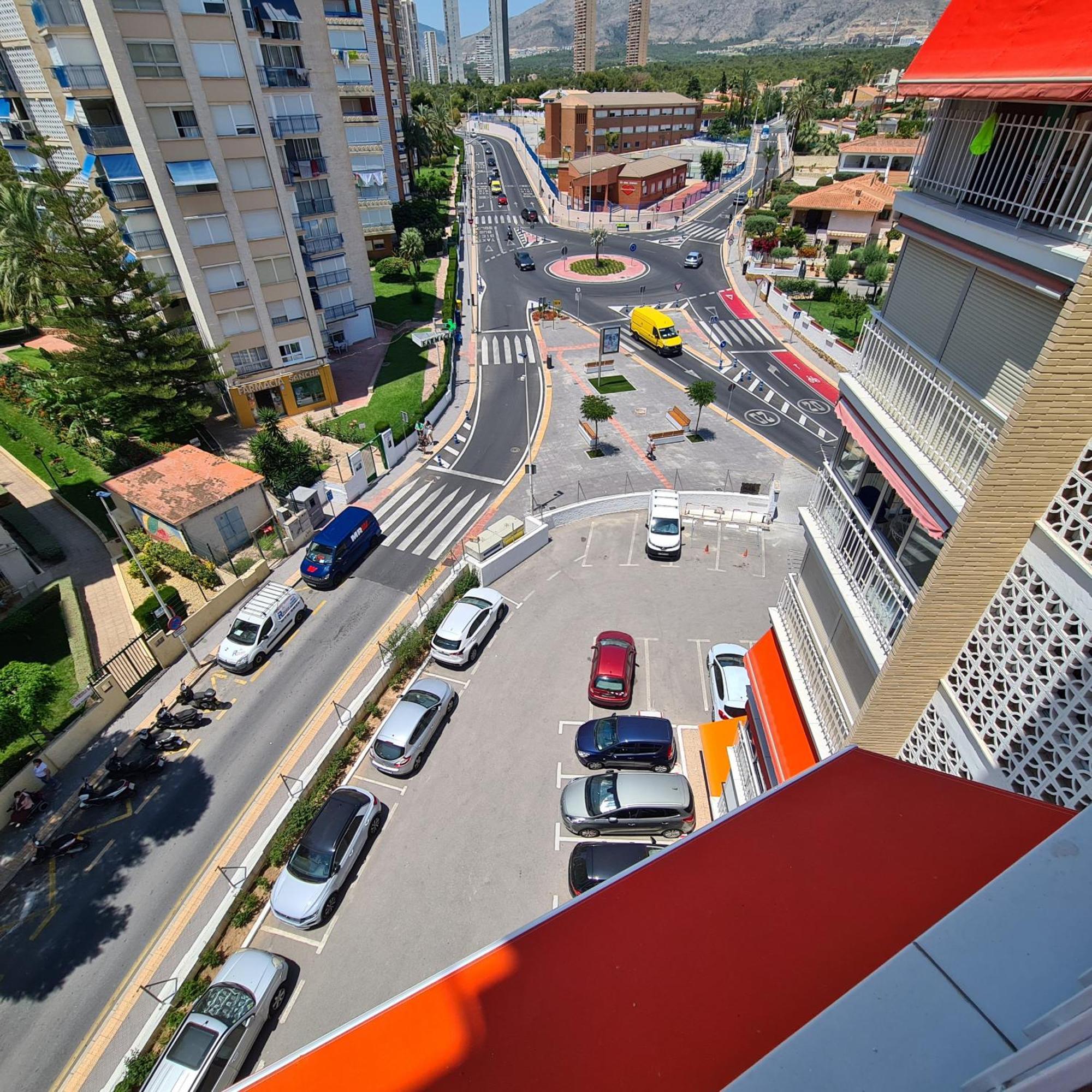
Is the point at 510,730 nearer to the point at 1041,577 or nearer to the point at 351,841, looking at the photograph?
the point at 351,841

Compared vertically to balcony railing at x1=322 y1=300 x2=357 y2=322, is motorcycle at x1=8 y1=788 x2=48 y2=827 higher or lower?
lower

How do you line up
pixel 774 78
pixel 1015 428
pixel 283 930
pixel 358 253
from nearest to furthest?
pixel 1015 428 → pixel 283 930 → pixel 358 253 → pixel 774 78

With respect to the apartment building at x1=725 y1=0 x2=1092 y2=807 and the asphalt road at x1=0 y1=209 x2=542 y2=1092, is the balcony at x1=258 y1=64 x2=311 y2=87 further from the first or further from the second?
the apartment building at x1=725 y1=0 x2=1092 y2=807

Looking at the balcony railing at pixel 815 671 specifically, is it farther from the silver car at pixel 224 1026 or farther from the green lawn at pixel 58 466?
the green lawn at pixel 58 466

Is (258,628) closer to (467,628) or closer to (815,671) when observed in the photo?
(467,628)

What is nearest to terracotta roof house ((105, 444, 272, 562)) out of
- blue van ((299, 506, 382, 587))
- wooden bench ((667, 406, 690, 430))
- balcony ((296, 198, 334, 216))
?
blue van ((299, 506, 382, 587))

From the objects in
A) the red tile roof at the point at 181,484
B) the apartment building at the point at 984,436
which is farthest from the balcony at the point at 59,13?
the apartment building at the point at 984,436

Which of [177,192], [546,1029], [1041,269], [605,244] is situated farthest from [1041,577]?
[605,244]
